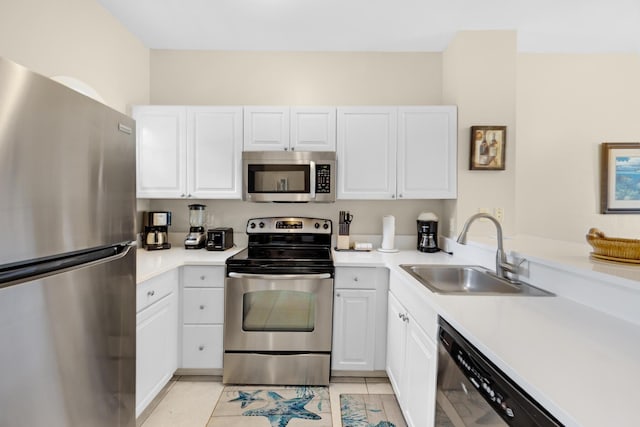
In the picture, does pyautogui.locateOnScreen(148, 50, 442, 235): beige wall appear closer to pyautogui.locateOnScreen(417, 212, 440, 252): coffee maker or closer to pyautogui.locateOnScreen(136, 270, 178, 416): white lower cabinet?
pyautogui.locateOnScreen(417, 212, 440, 252): coffee maker

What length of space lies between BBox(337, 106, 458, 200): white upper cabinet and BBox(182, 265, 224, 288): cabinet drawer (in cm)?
112

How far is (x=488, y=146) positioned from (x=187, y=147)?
2372mm

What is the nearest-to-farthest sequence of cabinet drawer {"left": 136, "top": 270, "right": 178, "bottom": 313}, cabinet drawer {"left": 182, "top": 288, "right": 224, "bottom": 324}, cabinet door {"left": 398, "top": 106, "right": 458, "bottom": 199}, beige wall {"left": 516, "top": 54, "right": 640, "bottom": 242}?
cabinet drawer {"left": 136, "top": 270, "right": 178, "bottom": 313} < cabinet drawer {"left": 182, "top": 288, "right": 224, "bottom": 324} < cabinet door {"left": 398, "top": 106, "right": 458, "bottom": 199} < beige wall {"left": 516, "top": 54, "right": 640, "bottom": 242}

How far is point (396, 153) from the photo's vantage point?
2615 millimetres

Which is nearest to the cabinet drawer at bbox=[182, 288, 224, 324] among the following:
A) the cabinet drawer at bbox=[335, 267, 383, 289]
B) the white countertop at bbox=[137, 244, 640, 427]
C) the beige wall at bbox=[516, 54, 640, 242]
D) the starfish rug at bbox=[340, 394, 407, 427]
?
the cabinet drawer at bbox=[335, 267, 383, 289]

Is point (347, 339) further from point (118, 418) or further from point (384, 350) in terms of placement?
point (118, 418)

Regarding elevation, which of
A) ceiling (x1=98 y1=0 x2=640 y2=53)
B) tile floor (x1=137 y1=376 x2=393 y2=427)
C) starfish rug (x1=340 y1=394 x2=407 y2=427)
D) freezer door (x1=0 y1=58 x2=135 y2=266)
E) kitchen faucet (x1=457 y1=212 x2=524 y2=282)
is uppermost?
ceiling (x1=98 y1=0 x2=640 y2=53)

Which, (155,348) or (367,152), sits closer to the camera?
(155,348)

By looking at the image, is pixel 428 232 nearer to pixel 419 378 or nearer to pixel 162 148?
pixel 419 378

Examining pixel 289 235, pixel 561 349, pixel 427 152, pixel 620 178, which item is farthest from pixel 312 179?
pixel 620 178

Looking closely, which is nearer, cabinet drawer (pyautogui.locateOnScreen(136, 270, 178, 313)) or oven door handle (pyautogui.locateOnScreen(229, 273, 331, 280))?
cabinet drawer (pyautogui.locateOnScreen(136, 270, 178, 313))

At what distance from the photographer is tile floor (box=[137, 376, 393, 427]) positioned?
193 centimetres

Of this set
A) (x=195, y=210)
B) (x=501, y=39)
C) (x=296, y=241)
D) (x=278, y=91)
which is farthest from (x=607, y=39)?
(x=195, y=210)

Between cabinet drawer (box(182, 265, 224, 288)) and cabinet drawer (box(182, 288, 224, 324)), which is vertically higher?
cabinet drawer (box(182, 265, 224, 288))
